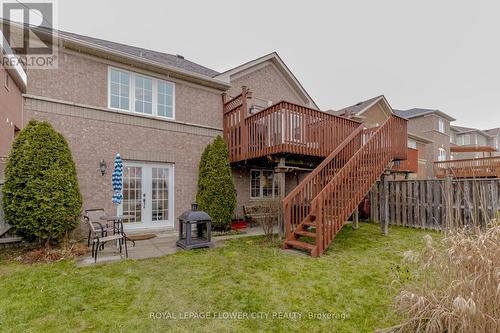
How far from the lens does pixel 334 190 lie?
6328 mm

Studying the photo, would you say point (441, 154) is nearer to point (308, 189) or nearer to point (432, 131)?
point (432, 131)

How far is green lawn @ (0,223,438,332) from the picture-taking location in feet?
10.3

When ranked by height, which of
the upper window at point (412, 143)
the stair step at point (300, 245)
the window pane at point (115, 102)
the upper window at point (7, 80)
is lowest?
the stair step at point (300, 245)

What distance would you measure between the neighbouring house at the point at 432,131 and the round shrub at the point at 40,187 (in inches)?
1065

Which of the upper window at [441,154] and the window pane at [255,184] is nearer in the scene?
the window pane at [255,184]

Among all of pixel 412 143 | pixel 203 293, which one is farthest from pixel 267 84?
pixel 412 143

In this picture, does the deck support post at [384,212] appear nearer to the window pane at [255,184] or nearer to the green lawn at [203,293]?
the green lawn at [203,293]

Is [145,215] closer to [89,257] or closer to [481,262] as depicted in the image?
[89,257]

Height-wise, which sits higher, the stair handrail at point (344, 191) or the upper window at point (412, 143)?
the upper window at point (412, 143)

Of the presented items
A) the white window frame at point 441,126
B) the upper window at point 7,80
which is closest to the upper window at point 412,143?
the white window frame at point 441,126

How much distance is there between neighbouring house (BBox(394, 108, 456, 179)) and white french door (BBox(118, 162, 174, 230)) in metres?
24.1

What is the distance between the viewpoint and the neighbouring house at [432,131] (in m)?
25.0

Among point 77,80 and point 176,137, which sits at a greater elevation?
point 77,80

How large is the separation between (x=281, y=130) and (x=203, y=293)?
211 inches
